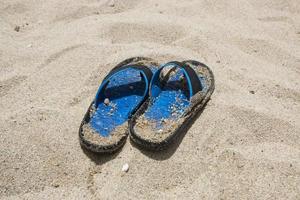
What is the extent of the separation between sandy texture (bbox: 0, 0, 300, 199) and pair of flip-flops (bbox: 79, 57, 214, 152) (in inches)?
2.2

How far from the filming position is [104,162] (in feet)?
5.65

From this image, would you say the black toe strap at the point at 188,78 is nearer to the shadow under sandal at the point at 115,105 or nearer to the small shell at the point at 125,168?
the shadow under sandal at the point at 115,105

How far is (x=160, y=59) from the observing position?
222cm

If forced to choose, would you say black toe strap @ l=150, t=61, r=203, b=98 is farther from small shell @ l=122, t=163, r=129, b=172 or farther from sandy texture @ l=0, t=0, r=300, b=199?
small shell @ l=122, t=163, r=129, b=172

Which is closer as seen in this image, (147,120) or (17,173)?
(17,173)

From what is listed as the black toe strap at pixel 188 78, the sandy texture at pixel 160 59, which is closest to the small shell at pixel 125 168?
the sandy texture at pixel 160 59

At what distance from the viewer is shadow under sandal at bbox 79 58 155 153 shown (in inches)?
69.0

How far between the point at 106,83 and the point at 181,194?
2.06 feet

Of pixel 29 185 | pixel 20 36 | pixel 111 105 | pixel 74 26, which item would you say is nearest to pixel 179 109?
pixel 111 105

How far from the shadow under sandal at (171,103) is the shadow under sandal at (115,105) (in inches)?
1.9

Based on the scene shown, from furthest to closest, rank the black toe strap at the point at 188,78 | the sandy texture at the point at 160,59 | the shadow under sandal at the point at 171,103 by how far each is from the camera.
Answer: the black toe strap at the point at 188,78
the shadow under sandal at the point at 171,103
the sandy texture at the point at 160,59

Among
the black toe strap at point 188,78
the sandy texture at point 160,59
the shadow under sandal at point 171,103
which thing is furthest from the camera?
the black toe strap at point 188,78

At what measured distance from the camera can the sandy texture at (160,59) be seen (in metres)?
1.63

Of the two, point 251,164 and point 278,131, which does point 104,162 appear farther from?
point 278,131
